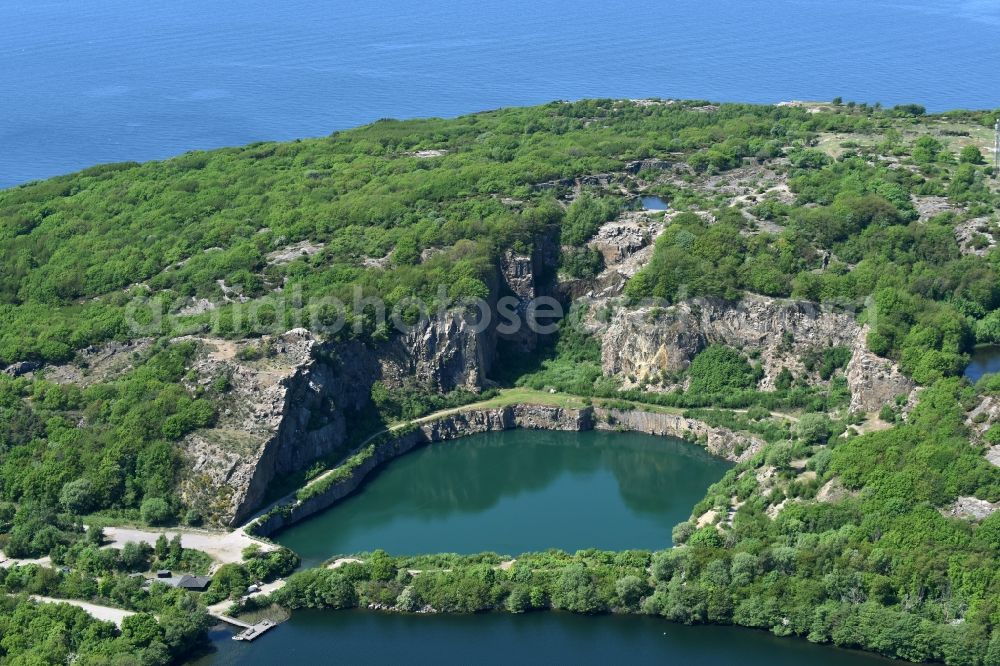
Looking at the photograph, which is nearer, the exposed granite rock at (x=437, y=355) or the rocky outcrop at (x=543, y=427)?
the rocky outcrop at (x=543, y=427)

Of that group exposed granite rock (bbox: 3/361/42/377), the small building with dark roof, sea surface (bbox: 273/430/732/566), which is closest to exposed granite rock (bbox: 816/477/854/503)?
sea surface (bbox: 273/430/732/566)

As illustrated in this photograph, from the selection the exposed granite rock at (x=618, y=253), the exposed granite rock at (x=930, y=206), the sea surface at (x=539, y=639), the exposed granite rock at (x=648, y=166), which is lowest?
the sea surface at (x=539, y=639)

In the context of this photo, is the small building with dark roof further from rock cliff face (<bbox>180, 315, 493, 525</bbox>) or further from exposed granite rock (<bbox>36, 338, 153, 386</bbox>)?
exposed granite rock (<bbox>36, 338, 153, 386</bbox>)

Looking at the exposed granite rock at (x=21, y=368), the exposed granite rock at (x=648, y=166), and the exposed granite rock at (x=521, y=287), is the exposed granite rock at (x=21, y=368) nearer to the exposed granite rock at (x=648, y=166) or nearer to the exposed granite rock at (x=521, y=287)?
the exposed granite rock at (x=521, y=287)

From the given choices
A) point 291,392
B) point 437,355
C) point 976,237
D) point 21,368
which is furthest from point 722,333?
point 21,368

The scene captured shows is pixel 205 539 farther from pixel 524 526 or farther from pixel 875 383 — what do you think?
pixel 875 383

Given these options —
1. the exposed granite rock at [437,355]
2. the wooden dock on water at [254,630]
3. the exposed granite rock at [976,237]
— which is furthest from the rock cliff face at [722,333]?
the wooden dock on water at [254,630]
